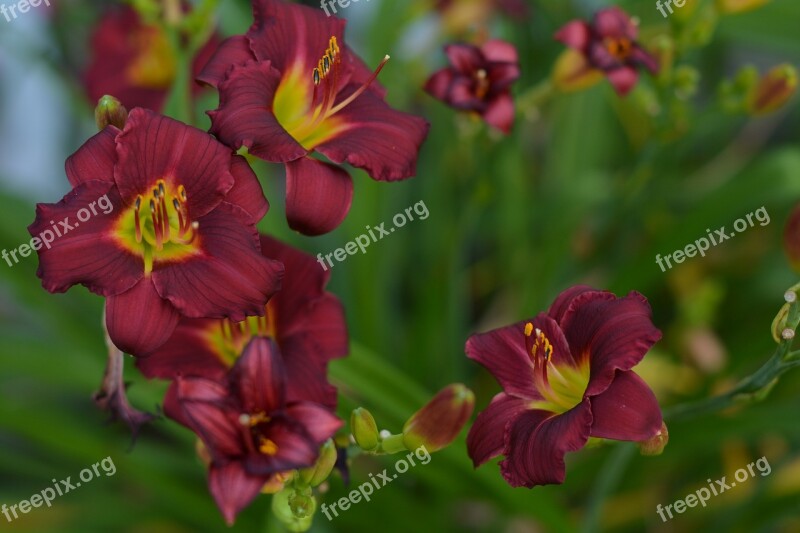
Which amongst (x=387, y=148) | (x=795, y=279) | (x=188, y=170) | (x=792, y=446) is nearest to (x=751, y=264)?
(x=795, y=279)

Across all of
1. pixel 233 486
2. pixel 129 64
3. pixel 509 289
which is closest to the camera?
pixel 233 486

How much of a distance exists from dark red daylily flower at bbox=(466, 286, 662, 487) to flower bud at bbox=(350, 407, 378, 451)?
0.06 m

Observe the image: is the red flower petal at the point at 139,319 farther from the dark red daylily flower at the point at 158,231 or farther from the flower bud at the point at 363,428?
the flower bud at the point at 363,428

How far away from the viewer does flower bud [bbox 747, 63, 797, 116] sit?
0.75m

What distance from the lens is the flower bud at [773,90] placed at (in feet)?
2.46

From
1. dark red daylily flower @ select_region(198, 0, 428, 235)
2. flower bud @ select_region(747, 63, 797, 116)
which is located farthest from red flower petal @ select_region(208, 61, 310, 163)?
flower bud @ select_region(747, 63, 797, 116)

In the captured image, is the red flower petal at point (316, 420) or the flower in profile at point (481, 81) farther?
the flower in profile at point (481, 81)

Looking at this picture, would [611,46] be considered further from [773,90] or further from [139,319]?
[139,319]

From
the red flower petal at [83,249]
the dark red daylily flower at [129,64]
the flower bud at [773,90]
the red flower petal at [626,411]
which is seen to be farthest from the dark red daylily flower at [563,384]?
the dark red daylily flower at [129,64]

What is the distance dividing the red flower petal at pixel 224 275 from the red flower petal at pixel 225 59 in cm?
8

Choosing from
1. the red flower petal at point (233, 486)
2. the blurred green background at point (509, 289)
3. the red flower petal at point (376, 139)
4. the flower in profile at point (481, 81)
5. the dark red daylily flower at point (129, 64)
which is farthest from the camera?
the dark red daylily flower at point (129, 64)

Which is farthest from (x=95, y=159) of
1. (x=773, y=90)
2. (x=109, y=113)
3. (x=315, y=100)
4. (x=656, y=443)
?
(x=773, y=90)

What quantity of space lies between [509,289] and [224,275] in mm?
768

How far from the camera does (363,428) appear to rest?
52cm
